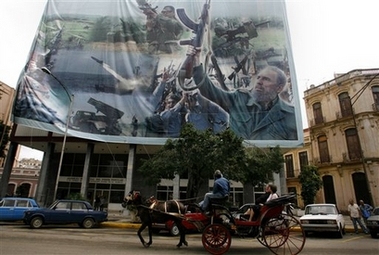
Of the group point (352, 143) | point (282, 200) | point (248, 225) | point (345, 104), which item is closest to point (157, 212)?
point (248, 225)

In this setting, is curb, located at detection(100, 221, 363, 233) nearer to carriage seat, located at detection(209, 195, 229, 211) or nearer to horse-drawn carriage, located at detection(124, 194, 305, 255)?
horse-drawn carriage, located at detection(124, 194, 305, 255)

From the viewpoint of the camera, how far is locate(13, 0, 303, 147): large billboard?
22.4m

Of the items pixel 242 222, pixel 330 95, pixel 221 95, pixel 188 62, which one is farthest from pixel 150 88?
pixel 330 95

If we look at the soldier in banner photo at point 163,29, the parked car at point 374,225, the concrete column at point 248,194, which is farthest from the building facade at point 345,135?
the soldier in banner photo at point 163,29

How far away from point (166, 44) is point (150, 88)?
219 inches

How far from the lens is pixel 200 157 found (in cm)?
1492

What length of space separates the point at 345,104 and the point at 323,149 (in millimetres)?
5599

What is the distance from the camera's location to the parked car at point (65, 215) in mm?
12555

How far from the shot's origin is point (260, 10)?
2805cm

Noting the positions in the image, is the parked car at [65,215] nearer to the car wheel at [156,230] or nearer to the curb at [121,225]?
the curb at [121,225]

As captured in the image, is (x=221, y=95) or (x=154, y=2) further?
(x=154, y=2)

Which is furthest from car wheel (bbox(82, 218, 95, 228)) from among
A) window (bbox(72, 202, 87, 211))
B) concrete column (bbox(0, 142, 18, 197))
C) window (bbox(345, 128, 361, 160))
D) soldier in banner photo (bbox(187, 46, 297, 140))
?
window (bbox(345, 128, 361, 160))

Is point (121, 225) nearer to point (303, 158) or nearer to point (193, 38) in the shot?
point (193, 38)

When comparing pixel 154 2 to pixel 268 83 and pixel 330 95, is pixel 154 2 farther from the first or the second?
pixel 330 95
